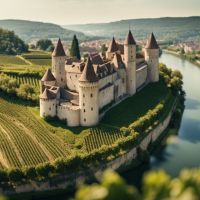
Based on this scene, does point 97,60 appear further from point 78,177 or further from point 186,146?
point 78,177

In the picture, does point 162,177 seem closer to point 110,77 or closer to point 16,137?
point 16,137

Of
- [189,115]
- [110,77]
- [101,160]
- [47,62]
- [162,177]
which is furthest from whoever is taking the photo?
[47,62]

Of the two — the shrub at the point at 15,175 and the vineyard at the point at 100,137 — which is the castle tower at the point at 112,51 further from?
the shrub at the point at 15,175

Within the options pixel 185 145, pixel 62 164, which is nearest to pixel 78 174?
pixel 62 164

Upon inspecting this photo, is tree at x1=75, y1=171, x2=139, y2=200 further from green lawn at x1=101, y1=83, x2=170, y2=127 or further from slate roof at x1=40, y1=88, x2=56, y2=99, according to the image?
slate roof at x1=40, y1=88, x2=56, y2=99

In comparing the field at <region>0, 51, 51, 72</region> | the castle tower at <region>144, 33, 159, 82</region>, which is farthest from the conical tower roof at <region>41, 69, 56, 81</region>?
the castle tower at <region>144, 33, 159, 82</region>

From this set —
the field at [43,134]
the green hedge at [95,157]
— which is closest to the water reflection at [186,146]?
the green hedge at [95,157]
